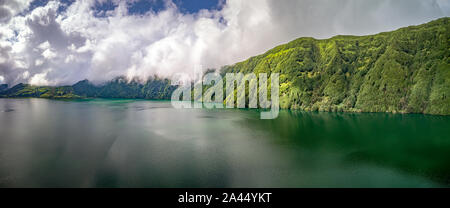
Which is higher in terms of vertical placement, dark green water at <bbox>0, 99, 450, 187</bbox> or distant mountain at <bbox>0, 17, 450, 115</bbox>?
distant mountain at <bbox>0, 17, 450, 115</bbox>

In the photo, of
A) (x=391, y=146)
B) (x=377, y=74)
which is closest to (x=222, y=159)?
(x=391, y=146)

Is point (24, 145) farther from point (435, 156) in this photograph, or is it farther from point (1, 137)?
point (435, 156)

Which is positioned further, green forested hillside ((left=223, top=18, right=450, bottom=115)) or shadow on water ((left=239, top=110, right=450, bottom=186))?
green forested hillside ((left=223, top=18, right=450, bottom=115))

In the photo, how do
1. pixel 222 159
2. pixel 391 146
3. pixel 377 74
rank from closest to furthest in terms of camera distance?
pixel 222 159, pixel 391 146, pixel 377 74

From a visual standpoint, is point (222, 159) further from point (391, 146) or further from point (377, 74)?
point (377, 74)

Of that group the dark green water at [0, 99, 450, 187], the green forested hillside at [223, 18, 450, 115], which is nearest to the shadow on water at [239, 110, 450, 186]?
the dark green water at [0, 99, 450, 187]

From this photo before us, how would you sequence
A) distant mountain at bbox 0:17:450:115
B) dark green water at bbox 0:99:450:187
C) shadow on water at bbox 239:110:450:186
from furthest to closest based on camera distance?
distant mountain at bbox 0:17:450:115, shadow on water at bbox 239:110:450:186, dark green water at bbox 0:99:450:187

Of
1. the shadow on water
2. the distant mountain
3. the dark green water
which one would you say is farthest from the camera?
the distant mountain

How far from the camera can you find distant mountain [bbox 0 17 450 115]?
4048 inches

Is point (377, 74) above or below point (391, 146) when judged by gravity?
above

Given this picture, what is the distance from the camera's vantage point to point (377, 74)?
123 meters

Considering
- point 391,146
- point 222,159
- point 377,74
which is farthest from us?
point 377,74

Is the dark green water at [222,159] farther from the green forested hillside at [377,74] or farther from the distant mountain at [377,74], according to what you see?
the green forested hillside at [377,74]

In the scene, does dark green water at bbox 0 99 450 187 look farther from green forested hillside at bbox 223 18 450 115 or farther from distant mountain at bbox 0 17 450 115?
green forested hillside at bbox 223 18 450 115
